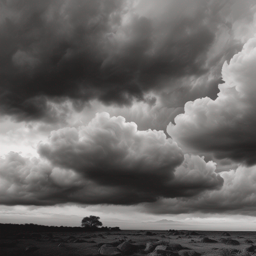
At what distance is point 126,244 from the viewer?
29688 mm

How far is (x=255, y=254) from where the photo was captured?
28250mm

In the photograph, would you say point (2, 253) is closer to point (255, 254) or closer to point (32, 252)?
point (32, 252)

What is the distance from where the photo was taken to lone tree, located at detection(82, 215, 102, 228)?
11295 cm

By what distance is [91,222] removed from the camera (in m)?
114

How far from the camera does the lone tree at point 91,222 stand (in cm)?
11295

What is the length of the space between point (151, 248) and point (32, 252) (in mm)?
14755

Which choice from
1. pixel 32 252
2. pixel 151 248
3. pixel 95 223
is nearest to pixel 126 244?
pixel 151 248

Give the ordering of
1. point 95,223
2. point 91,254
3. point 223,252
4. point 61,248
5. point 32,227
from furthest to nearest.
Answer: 1. point 95,223
2. point 32,227
3. point 61,248
4. point 223,252
5. point 91,254

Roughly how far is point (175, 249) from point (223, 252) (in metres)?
5.85

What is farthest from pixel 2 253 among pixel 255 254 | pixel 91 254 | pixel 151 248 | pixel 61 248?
pixel 255 254

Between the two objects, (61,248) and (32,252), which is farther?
Answer: (61,248)

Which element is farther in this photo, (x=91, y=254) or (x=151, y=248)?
(x=151, y=248)

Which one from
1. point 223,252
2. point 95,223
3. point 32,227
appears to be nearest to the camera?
point 223,252

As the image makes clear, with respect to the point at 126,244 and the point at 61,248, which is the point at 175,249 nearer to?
the point at 126,244
